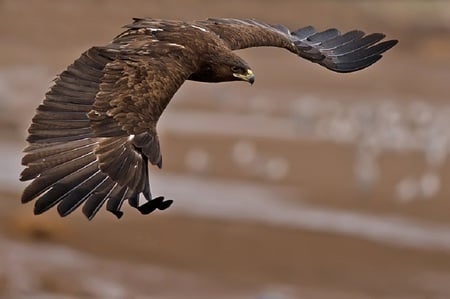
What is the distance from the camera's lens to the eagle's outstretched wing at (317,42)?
11.5m

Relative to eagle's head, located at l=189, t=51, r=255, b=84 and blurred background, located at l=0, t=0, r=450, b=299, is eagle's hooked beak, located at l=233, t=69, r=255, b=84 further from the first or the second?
blurred background, located at l=0, t=0, r=450, b=299

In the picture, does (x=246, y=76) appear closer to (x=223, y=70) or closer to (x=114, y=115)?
(x=223, y=70)

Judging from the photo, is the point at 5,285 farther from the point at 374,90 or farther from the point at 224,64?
the point at 374,90

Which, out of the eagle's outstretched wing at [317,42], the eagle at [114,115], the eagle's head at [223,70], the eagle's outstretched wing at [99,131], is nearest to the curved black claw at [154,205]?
the eagle at [114,115]

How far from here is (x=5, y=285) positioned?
17219mm

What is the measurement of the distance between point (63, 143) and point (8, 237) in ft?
30.3

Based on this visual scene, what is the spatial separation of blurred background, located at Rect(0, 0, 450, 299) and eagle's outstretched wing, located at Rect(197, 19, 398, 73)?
5343mm

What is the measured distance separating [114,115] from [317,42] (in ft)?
9.58

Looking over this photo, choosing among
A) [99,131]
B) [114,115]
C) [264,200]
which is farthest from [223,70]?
[264,200]

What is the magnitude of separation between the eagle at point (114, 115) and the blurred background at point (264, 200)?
668 cm

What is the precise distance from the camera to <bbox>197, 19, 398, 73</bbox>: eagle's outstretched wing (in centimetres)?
1148

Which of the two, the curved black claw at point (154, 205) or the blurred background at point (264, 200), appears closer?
the curved black claw at point (154, 205)

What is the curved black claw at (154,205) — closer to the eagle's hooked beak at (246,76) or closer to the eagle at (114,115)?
the eagle at (114,115)

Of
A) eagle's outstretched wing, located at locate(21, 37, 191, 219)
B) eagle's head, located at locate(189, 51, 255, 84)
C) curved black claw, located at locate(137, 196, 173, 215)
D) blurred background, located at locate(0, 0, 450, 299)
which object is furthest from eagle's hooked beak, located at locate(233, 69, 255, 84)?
blurred background, located at locate(0, 0, 450, 299)
